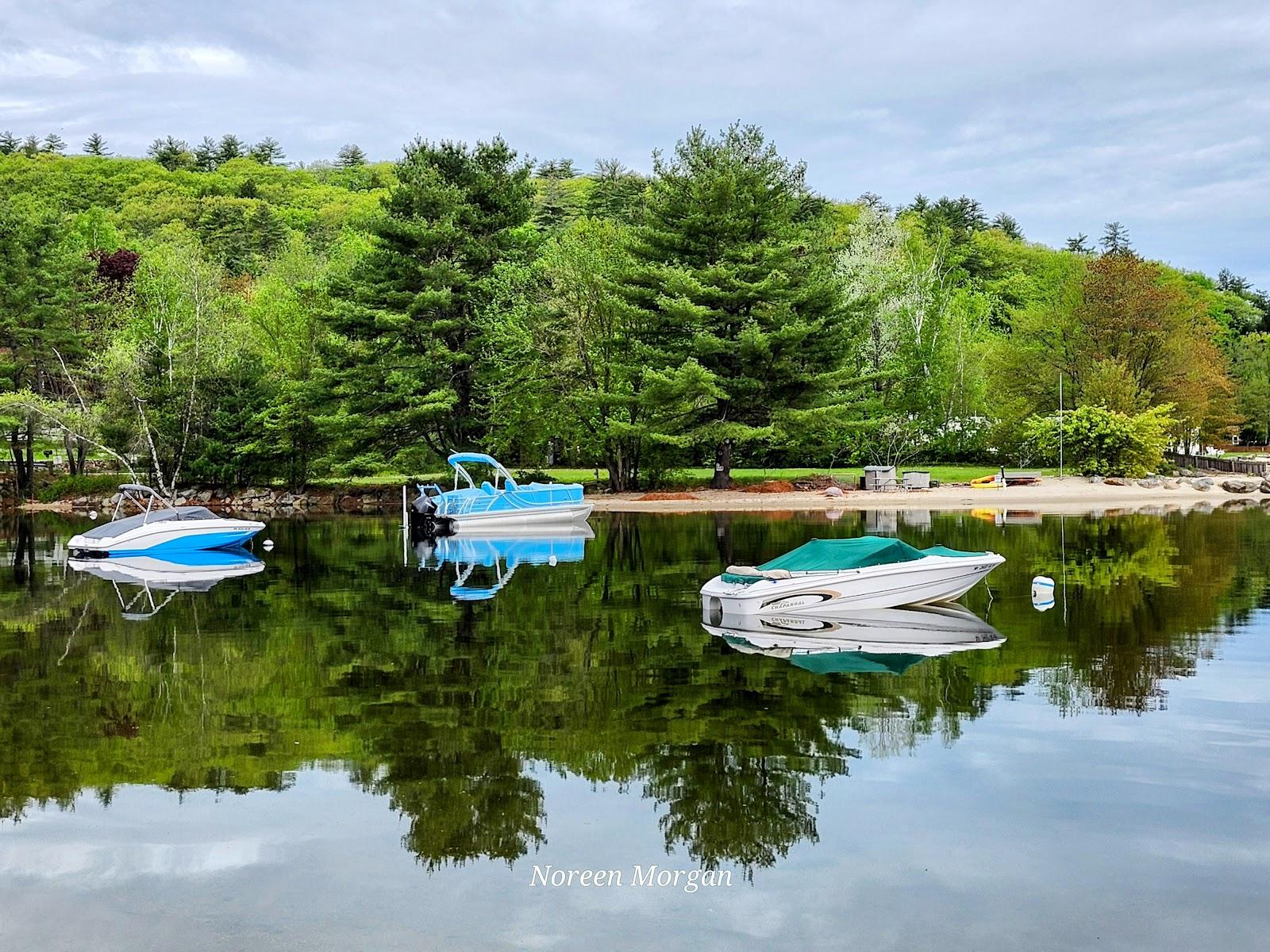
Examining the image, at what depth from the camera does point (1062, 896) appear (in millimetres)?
7316

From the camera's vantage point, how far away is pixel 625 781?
9.87 meters

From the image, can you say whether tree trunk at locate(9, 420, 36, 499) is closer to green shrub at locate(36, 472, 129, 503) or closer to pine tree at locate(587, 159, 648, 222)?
green shrub at locate(36, 472, 129, 503)

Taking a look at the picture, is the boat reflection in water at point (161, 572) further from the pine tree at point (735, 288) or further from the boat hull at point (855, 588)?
the pine tree at point (735, 288)

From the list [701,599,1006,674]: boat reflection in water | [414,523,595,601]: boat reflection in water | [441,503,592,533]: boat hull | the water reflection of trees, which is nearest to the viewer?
the water reflection of trees

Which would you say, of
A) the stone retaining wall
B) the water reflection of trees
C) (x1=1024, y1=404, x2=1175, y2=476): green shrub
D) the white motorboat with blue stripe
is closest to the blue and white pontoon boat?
the white motorboat with blue stripe

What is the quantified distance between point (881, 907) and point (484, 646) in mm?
9584

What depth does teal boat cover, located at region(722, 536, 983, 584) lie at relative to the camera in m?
18.1

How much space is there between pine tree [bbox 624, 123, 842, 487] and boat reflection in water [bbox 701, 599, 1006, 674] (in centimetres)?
2660

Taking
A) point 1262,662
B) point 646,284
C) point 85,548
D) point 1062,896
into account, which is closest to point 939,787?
point 1062,896

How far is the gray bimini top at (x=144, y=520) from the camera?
30047mm

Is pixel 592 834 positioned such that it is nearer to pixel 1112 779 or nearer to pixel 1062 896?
pixel 1062 896

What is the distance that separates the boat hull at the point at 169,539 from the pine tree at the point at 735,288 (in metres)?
19.6

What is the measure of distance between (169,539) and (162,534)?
0.30 metres

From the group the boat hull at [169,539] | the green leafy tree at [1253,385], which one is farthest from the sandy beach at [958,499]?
the green leafy tree at [1253,385]
